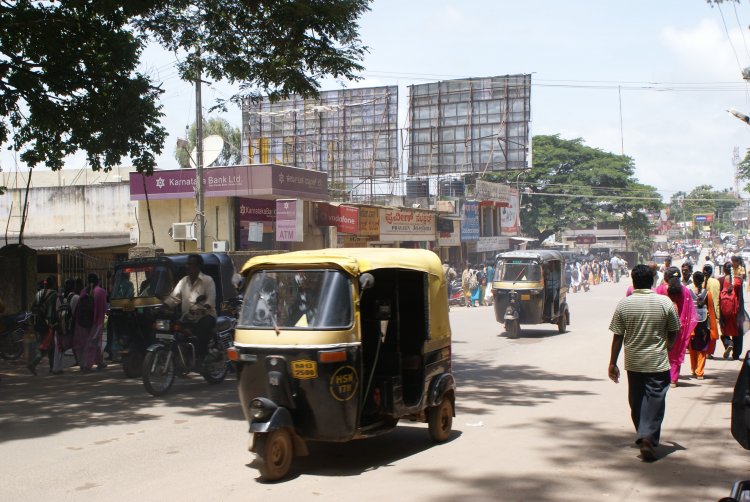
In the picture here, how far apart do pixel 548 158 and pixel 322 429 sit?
5974 centimetres

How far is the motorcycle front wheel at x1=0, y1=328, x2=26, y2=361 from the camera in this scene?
16031 mm

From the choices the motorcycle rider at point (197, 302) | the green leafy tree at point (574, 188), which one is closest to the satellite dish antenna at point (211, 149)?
the motorcycle rider at point (197, 302)

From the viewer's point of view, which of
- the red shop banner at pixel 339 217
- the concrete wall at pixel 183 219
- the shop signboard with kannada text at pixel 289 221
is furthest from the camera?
the red shop banner at pixel 339 217

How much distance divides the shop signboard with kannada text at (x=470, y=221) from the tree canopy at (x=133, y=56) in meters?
32.3

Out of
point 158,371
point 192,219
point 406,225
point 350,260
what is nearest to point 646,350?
point 350,260

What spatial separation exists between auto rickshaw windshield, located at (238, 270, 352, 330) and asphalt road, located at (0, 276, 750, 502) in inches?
52.3

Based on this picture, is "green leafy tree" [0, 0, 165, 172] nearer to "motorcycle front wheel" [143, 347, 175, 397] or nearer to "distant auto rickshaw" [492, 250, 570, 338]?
"motorcycle front wheel" [143, 347, 175, 397]

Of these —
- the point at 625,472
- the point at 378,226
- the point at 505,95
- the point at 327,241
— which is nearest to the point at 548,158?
the point at 505,95

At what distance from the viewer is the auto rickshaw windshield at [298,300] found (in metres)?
6.82

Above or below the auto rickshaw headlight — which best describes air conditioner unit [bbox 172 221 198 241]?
above

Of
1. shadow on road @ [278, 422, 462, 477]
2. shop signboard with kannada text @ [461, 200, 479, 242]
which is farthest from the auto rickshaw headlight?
shop signboard with kannada text @ [461, 200, 479, 242]

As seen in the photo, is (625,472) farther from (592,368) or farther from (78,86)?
(78,86)

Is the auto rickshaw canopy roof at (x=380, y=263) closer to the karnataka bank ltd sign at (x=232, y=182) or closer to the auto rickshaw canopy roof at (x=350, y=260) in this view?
the auto rickshaw canopy roof at (x=350, y=260)

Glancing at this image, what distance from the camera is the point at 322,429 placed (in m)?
6.80
